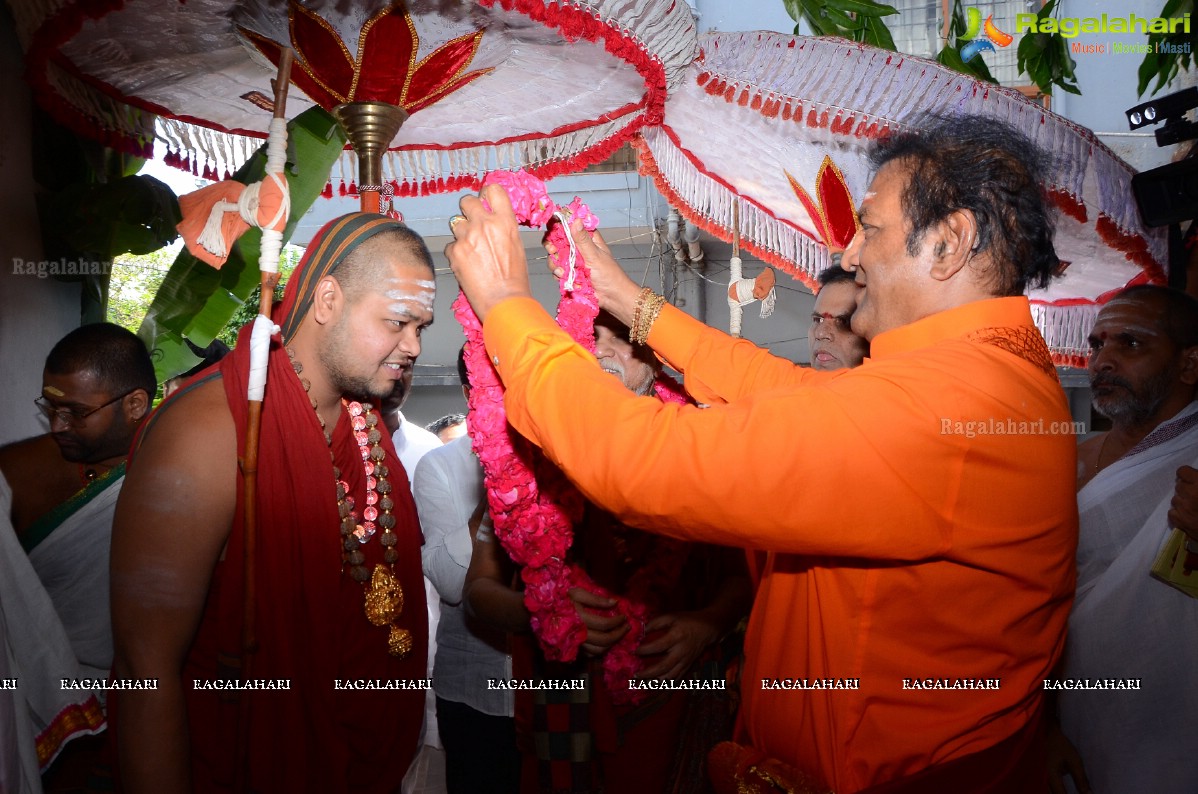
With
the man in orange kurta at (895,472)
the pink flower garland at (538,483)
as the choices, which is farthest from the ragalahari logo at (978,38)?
the pink flower garland at (538,483)

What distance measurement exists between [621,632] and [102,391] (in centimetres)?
196

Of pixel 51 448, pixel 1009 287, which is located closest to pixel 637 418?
pixel 1009 287

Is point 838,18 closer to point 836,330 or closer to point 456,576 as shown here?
point 836,330

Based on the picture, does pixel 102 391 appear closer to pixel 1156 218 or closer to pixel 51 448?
pixel 51 448

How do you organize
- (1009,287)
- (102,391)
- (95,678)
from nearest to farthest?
(1009,287)
(95,678)
(102,391)

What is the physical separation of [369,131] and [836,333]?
1.87 m

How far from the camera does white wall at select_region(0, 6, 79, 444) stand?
2.93 m

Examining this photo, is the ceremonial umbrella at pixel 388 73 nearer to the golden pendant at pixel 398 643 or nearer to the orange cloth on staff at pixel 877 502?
the orange cloth on staff at pixel 877 502

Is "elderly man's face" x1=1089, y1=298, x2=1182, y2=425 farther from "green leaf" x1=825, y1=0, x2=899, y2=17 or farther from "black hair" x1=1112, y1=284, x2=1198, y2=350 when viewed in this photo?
"green leaf" x1=825, y1=0, x2=899, y2=17

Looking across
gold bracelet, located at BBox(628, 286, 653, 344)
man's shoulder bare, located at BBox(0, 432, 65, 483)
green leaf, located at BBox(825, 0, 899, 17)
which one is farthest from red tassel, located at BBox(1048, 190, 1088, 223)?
man's shoulder bare, located at BBox(0, 432, 65, 483)

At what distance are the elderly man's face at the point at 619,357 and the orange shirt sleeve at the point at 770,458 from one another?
1017 millimetres

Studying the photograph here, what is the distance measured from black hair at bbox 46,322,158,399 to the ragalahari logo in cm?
A: 429

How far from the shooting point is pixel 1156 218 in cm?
334

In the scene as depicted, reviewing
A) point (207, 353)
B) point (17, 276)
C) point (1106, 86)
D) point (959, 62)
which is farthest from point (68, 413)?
point (1106, 86)
